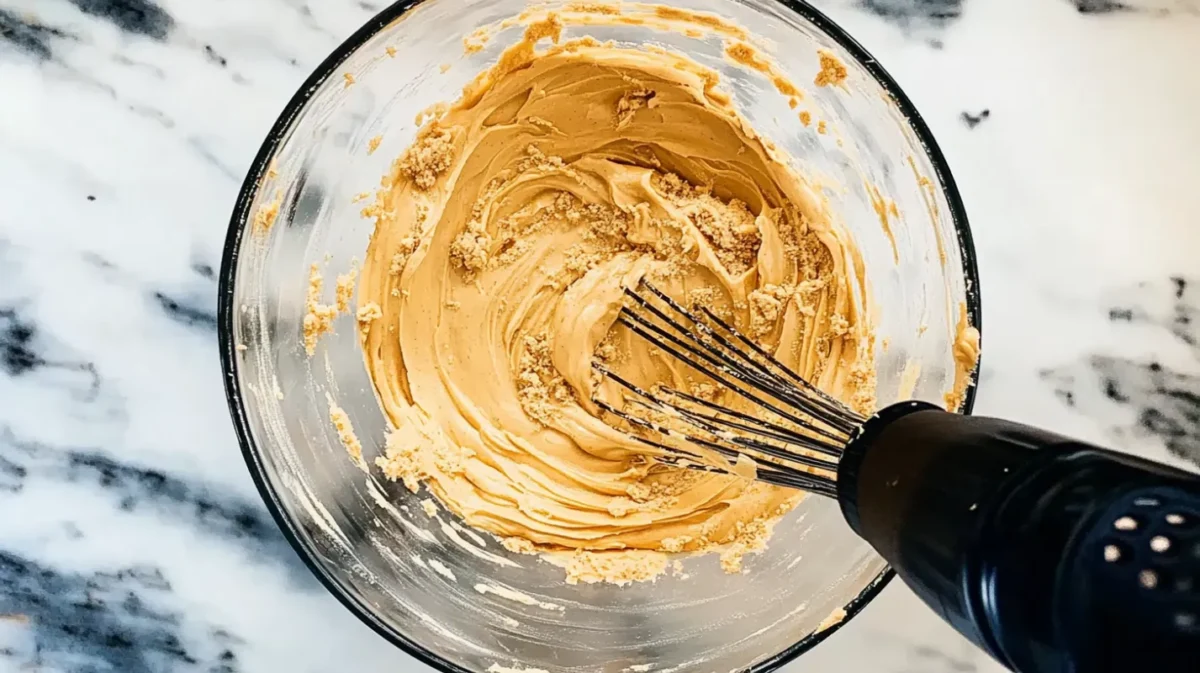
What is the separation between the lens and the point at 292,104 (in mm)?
943

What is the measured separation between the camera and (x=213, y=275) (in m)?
1.16

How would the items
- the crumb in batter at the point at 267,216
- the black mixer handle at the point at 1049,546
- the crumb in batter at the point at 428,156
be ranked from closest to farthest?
the black mixer handle at the point at 1049,546 < the crumb in batter at the point at 267,216 < the crumb in batter at the point at 428,156

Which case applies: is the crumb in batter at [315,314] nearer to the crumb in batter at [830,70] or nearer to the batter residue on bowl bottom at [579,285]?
the batter residue on bowl bottom at [579,285]

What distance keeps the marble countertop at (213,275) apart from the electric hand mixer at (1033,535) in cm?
54

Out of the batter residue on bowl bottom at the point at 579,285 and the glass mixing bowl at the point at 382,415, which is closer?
the glass mixing bowl at the point at 382,415

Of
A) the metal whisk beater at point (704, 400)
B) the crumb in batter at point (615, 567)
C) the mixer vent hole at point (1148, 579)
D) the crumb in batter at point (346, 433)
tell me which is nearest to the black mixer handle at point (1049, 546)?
the mixer vent hole at point (1148, 579)

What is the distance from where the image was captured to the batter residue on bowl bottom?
3.68ft

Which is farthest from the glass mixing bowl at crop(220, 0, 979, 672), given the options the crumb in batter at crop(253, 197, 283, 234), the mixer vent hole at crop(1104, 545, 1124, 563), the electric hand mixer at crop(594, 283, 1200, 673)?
the mixer vent hole at crop(1104, 545, 1124, 563)

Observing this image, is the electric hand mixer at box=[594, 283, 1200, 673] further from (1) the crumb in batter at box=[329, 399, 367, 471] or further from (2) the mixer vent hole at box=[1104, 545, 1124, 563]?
(1) the crumb in batter at box=[329, 399, 367, 471]

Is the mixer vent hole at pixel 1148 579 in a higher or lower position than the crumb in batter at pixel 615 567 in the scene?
lower

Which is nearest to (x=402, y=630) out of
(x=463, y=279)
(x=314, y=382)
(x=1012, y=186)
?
(x=314, y=382)

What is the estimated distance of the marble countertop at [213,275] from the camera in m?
1.15

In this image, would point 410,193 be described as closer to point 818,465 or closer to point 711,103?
point 711,103

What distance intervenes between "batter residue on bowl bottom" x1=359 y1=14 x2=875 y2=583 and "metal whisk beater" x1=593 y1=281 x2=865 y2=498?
3cm
